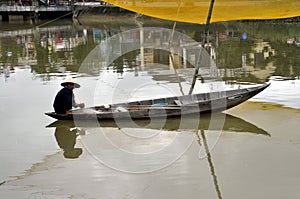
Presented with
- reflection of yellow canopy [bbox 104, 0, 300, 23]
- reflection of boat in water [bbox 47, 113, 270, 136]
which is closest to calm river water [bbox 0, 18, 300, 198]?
reflection of boat in water [bbox 47, 113, 270, 136]

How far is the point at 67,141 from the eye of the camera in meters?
7.34

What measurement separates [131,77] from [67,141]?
5.33m

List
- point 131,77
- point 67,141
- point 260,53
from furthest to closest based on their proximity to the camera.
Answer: point 260,53
point 131,77
point 67,141

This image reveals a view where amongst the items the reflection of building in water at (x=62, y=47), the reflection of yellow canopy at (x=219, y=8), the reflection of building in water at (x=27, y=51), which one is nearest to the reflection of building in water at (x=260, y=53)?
the reflection of yellow canopy at (x=219, y=8)

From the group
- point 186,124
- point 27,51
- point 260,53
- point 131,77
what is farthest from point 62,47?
point 186,124

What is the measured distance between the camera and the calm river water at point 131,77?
22.9 ft

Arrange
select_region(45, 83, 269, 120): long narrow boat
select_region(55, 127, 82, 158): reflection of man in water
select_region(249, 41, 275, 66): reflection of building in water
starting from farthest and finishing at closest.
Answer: select_region(249, 41, 275, 66): reflection of building in water < select_region(45, 83, 269, 120): long narrow boat < select_region(55, 127, 82, 158): reflection of man in water

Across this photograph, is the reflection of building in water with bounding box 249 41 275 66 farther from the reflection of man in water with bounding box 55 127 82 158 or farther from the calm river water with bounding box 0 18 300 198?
the reflection of man in water with bounding box 55 127 82 158

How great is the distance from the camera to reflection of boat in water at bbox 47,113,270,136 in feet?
25.2

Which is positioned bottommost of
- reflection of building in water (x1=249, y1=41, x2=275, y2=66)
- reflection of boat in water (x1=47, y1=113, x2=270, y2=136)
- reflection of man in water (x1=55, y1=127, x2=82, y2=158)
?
reflection of man in water (x1=55, y1=127, x2=82, y2=158)

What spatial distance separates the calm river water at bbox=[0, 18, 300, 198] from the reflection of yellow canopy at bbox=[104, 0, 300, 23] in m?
1.51

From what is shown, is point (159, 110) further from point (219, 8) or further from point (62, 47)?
point (62, 47)

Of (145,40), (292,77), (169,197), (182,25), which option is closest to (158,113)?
(169,197)

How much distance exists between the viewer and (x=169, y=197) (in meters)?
5.16
